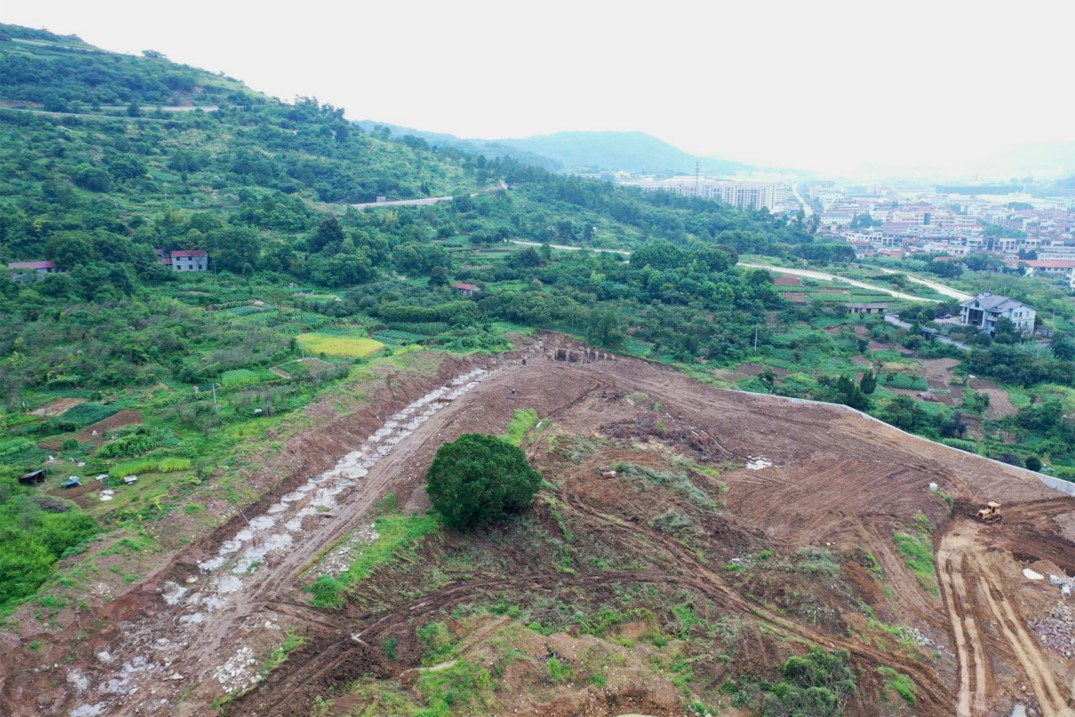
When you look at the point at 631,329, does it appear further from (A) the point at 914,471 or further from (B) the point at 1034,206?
(B) the point at 1034,206

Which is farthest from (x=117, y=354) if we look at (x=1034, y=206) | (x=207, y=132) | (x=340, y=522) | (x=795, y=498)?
(x=1034, y=206)

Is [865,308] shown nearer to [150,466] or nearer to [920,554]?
[920,554]

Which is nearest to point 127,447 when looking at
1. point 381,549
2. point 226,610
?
point 226,610

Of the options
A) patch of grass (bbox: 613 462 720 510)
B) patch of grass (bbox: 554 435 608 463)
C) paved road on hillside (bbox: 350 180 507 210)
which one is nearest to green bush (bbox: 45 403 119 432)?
patch of grass (bbox: 554 435 608 463)

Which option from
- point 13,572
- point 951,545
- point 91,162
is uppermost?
point 91,162

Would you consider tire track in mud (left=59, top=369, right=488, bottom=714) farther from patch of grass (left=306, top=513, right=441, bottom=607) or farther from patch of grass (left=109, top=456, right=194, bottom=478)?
patch of grass (left=109, top=456, right=194, bottom=478)

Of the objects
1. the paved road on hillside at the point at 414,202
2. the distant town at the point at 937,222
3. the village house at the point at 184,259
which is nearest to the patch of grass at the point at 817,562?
the village house at the point at 184,259
